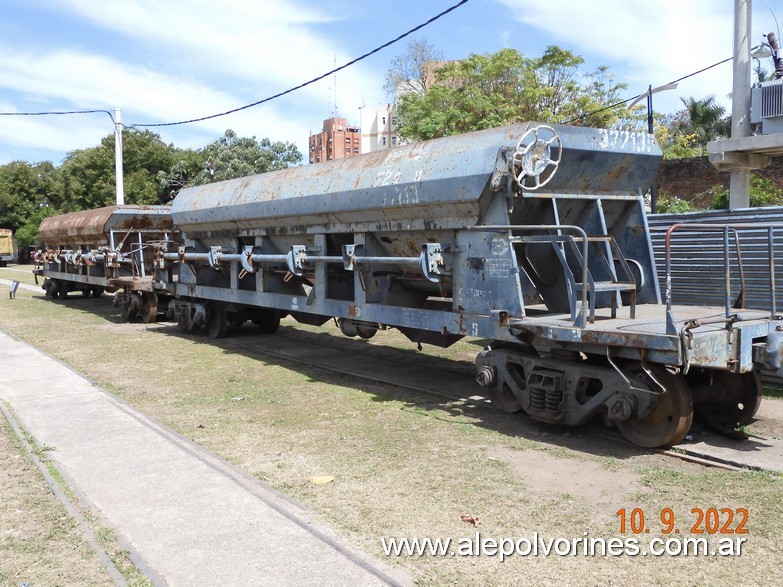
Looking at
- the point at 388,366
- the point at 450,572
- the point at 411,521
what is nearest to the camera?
the point at 450,572

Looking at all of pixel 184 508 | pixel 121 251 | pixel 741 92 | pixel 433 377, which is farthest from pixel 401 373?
pixel 121 251

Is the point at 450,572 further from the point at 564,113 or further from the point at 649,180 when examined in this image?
the point at 564,113

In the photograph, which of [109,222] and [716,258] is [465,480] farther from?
[109,222]

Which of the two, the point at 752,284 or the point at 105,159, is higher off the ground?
the point at 105,159

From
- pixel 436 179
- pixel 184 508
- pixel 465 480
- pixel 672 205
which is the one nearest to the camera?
pixel 184 508

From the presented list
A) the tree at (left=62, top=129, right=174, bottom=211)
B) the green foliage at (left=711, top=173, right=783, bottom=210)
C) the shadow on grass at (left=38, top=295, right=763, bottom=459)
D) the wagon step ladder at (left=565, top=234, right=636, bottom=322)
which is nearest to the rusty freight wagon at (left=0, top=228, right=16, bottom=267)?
the tree at (left=62, top=129, right=174, bottom=211)

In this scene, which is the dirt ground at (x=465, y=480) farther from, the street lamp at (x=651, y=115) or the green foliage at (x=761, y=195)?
the green foliage at (x=761, y=195)

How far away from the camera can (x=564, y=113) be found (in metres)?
30.9

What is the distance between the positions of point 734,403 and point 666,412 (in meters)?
1.08

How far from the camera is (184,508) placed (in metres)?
4.78

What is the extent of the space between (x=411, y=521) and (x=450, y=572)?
72 cm

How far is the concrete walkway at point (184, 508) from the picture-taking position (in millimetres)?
3867

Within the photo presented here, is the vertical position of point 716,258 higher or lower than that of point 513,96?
lower

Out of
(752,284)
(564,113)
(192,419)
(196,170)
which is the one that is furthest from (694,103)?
(192,419)
